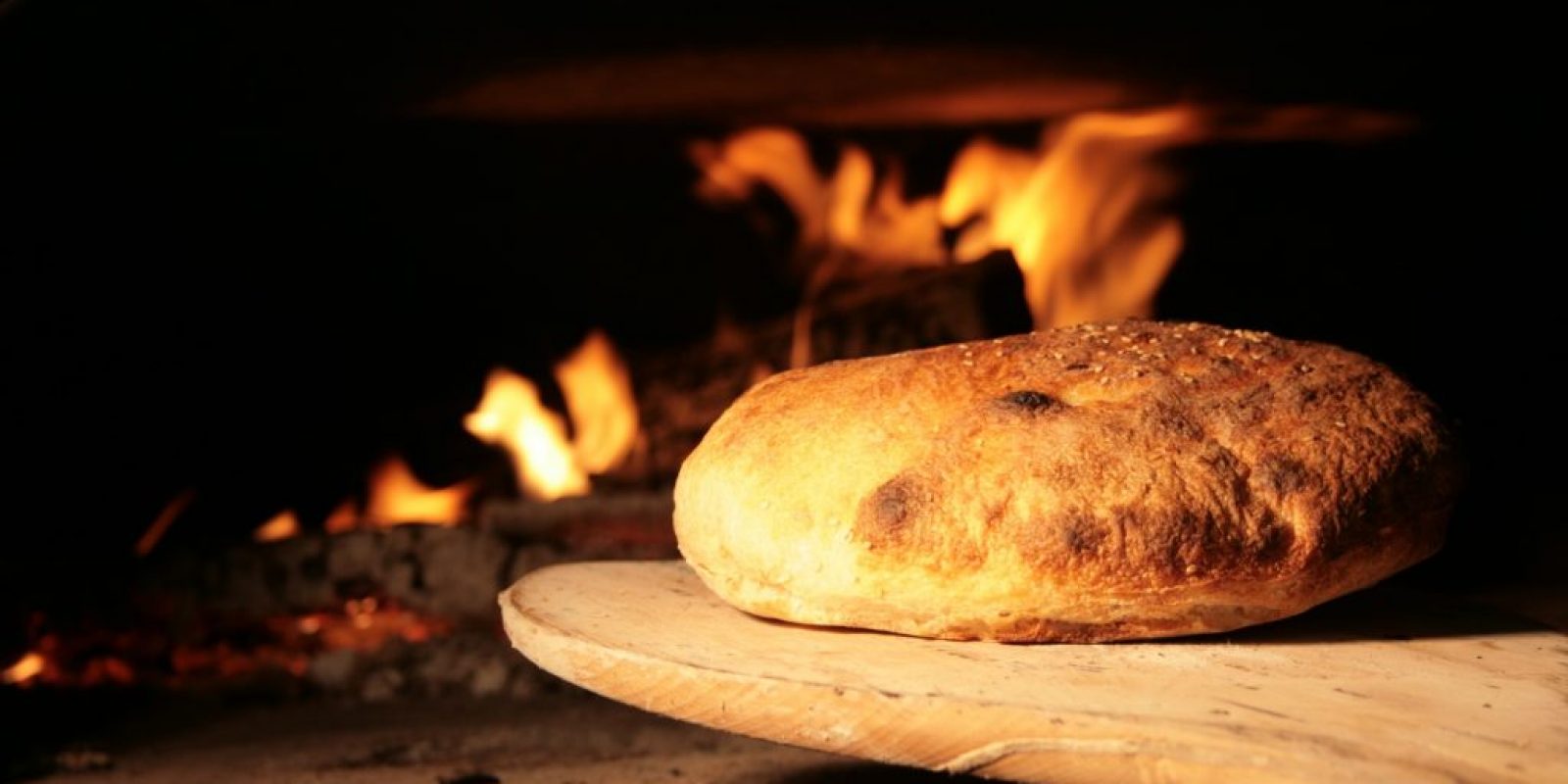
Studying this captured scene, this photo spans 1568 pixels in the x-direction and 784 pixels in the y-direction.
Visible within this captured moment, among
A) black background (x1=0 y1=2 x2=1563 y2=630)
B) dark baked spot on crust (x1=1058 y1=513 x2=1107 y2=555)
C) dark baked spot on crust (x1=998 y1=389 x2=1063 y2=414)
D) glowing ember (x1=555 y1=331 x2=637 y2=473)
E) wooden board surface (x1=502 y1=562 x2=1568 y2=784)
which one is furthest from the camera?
glowing ember (x1=555 y1=331 x2=637 y2=473)

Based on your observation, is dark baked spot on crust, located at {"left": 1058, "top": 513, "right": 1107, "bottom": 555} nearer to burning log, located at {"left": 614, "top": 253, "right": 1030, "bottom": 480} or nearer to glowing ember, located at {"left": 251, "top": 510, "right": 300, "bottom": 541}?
burning log, located at {"left": 614, "top": 253, "right": 1030, "bottom": 480}

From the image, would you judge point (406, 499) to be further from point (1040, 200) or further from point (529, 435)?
point (1040, 200)

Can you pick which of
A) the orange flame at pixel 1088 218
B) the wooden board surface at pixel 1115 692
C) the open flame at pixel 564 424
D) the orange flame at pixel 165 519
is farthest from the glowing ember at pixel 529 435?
the wooden board surface at pixel 1115 692

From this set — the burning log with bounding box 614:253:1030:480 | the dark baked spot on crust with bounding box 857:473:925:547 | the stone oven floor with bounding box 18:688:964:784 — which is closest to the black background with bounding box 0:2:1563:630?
the burning log with bounding box 614:253:1030:480

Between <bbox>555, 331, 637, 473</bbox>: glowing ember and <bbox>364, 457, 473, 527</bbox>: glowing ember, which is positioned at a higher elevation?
<bbox>555, 331, 637, 473</bbox>: glowing ember

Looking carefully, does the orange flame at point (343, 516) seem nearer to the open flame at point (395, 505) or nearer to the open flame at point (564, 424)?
the open flame at point (395, 505)

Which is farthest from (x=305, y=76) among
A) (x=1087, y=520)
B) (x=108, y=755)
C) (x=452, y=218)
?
(x=1087, y=520)

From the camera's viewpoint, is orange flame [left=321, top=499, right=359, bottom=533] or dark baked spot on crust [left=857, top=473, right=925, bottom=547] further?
orange flame [left=321, top=499, right=359, bottom=533]
